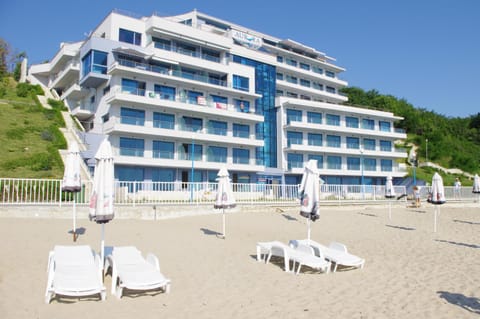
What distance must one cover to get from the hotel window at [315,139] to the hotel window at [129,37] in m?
20.9

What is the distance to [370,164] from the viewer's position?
1903 inches

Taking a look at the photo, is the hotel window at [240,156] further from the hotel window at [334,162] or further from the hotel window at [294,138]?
the hotel window at [334,162]

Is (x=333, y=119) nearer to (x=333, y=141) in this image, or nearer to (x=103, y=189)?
(x=333, y=141)

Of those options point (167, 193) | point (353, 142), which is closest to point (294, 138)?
point (353, 142)

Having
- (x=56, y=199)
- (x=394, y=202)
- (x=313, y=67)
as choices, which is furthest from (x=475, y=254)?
Answer: (x=313, y=67)

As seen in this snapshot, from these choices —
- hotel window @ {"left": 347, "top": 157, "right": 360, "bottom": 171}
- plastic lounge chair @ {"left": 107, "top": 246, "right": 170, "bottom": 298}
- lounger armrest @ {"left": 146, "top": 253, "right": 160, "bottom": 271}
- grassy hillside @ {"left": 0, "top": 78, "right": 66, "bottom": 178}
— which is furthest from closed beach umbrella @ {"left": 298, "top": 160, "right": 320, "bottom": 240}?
hotel window @ {"left": 347, "top": 157, "right": 360, "bottom": 171}

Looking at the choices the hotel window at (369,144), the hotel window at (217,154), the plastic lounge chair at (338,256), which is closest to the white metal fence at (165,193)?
the plastic lounge chair at (338,256)

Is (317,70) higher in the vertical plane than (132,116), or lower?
higher

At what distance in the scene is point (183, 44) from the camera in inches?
1495

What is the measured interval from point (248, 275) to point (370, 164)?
139ft

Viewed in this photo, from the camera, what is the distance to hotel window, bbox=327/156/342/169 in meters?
45.1

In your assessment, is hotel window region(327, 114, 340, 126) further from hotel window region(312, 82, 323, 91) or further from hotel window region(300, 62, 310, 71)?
hotel window region(300, 62, 310, 71)

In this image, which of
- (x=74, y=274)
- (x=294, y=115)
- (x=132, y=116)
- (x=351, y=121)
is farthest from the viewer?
(x=351, y=121)

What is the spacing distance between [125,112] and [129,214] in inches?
685
